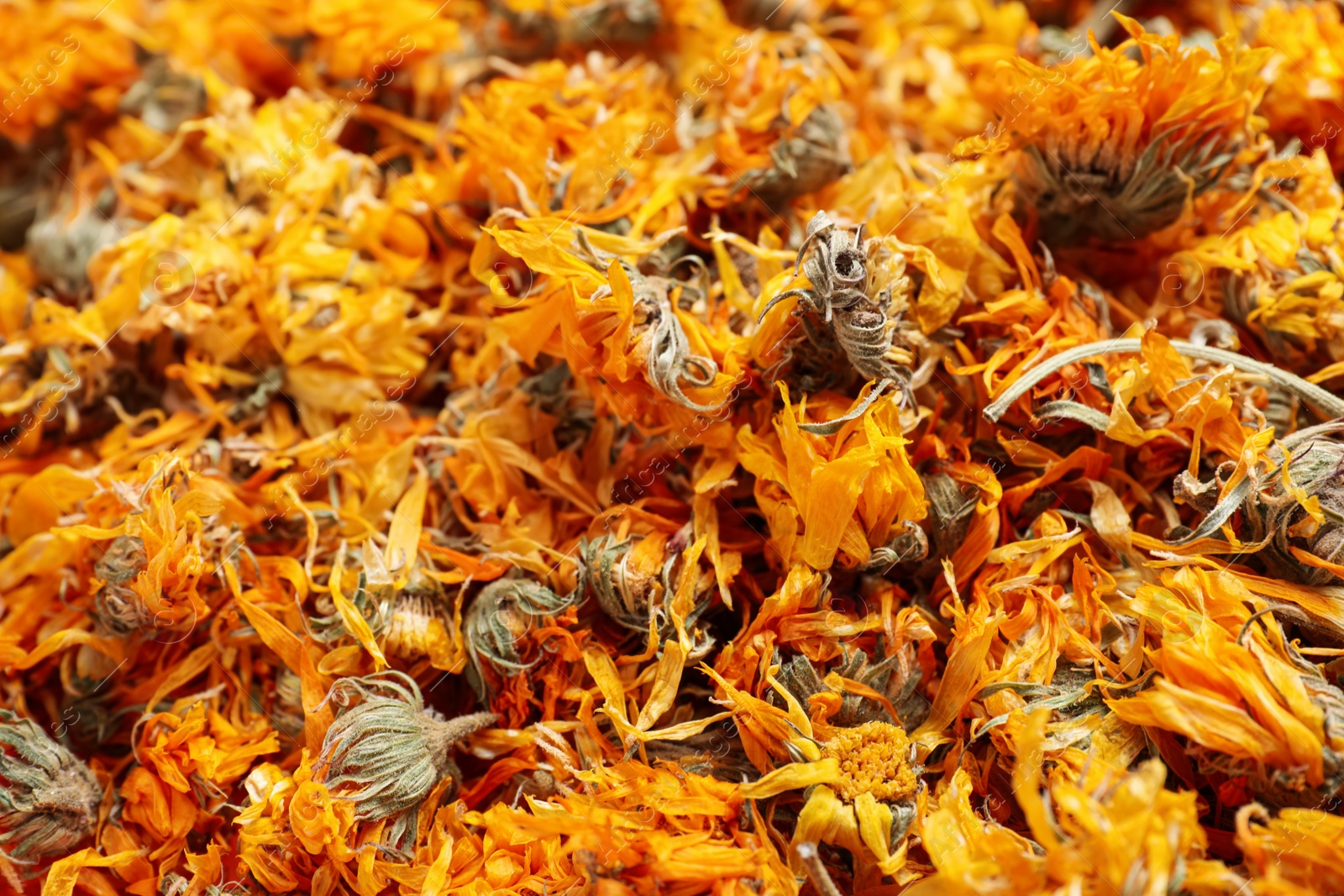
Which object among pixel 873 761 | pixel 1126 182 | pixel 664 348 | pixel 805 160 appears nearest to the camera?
pixel 873 761

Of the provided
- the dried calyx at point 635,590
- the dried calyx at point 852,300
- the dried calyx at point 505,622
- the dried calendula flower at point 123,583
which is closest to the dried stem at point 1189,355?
the dried calyx at point 852,300

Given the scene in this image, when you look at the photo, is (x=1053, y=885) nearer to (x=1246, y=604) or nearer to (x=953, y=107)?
(x=1246, y=604)

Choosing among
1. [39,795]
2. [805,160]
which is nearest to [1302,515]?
[805,160]

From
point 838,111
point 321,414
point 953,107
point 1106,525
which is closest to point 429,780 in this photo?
point 321,414

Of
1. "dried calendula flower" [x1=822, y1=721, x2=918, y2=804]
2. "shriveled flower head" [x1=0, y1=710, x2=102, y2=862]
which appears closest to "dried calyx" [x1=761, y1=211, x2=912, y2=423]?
"dried calendula flower" [x1=822, y1=721, x2=918, y2=804]

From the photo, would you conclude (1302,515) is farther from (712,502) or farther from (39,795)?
(39,795)

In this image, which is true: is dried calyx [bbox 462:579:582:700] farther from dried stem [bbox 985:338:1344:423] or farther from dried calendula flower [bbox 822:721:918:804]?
dried stem [bbox 985:338:1344:423]

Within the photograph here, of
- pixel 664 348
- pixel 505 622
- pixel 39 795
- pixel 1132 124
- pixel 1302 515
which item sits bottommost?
pixel 39 795
